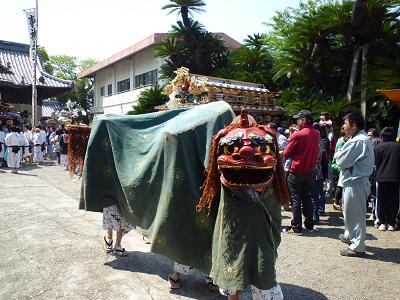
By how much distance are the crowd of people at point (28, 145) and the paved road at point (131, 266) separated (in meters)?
6.32

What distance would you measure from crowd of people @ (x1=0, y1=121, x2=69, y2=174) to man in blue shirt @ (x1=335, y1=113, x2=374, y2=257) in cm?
890

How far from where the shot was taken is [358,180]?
4.54 metres

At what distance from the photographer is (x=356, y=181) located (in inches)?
179

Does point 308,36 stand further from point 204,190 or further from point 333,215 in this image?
point 204,190

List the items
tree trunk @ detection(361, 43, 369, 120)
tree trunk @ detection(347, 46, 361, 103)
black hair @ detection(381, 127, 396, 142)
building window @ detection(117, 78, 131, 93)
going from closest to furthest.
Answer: black hair @ detection(381, 127, 396, 142) → tree trunk @ detection(361, 43, 369, 120) → tree trunk @ detection(347, 46, 361, 103) → building window @ detection(117, 78, 131, 93)

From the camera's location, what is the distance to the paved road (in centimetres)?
355

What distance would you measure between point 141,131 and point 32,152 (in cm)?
1436

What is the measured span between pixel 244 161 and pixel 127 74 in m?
22.6

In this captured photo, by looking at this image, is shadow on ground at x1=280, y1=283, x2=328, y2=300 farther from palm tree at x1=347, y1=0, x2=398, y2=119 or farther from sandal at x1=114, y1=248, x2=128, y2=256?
palm tree at x1=347, y1=0, x2=398, y2=119

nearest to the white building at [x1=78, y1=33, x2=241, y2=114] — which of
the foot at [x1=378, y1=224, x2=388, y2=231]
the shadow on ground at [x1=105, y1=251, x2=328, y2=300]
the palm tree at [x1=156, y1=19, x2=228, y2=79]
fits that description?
the palm tree at [x1=156, y1=19, x2=228, y2=79]

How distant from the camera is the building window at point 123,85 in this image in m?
24.2

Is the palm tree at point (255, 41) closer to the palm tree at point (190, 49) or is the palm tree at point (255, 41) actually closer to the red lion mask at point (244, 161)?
the palm tree at point (190, 49)

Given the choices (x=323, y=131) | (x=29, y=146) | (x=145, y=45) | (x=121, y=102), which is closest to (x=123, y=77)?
(x=121, y=102)

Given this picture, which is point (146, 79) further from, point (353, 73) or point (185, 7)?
point (353, 73)
